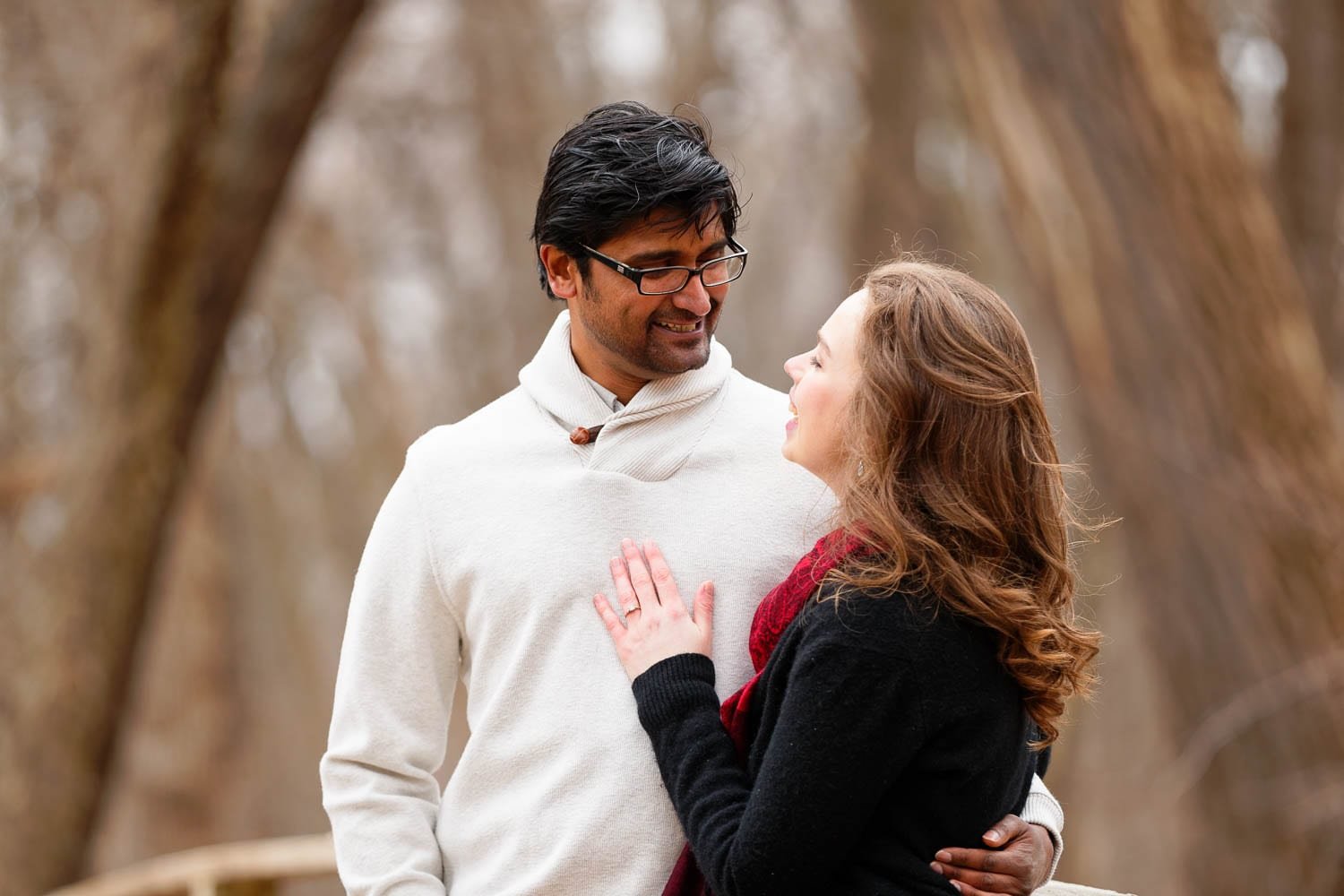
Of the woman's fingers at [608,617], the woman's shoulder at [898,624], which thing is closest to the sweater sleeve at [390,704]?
the woman's fingers at [608,617]

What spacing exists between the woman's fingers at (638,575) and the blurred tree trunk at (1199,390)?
2.15 m

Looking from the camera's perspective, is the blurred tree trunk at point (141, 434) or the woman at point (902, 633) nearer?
the woman at point (902, 633)

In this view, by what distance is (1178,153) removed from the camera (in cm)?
403

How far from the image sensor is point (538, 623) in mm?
2350

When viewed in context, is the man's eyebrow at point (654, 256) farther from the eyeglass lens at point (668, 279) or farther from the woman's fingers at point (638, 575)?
the woman's fingers at point (638, 575)

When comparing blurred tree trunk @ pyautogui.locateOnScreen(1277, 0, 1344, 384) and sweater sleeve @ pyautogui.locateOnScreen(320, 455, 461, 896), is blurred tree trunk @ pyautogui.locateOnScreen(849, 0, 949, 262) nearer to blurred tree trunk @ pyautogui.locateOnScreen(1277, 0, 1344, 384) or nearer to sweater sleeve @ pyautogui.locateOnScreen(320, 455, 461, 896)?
blurred tree trunk @ pyautogui.locateOnScreen(1277, 0, 1344, 384)

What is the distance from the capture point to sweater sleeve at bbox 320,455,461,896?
2.43 meters

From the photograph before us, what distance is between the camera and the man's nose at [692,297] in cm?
235

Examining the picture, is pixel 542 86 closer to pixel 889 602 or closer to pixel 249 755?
pixel 249 755

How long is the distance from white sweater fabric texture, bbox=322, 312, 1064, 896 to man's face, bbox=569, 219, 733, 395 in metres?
0.08

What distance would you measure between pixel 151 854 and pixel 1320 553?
857cm

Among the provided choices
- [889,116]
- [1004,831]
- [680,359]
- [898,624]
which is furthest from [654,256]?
[889,116]

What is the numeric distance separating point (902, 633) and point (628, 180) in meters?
0.80

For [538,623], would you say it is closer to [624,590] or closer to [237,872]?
[624,590]
